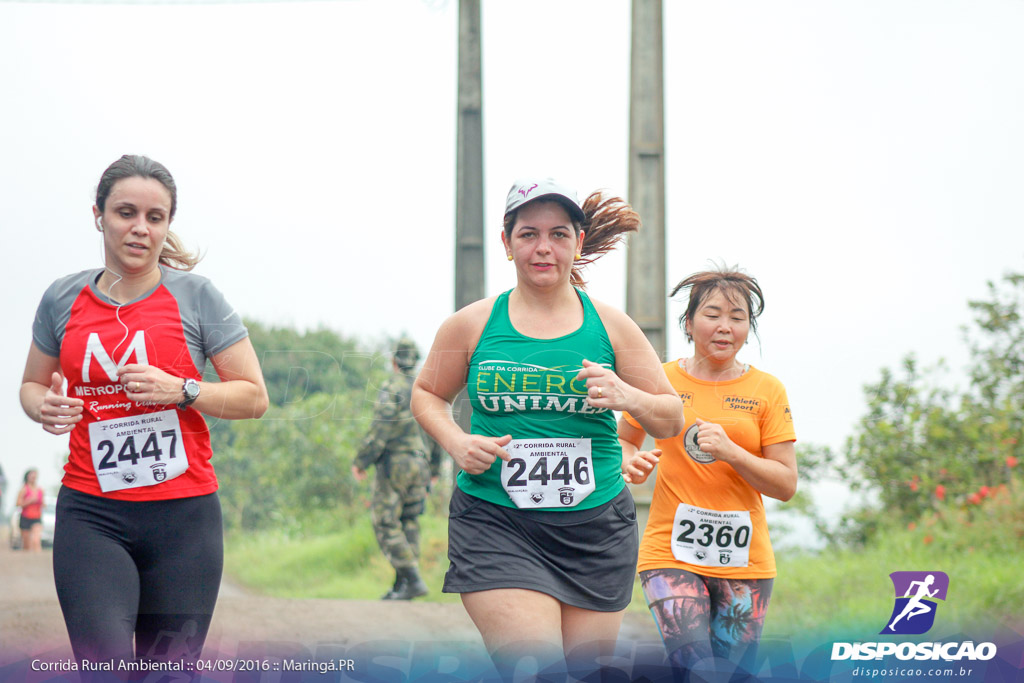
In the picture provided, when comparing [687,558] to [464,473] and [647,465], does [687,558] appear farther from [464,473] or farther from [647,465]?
[464,473]

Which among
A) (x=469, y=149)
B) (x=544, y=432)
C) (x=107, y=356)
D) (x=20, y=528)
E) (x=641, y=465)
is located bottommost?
(x=20, y=528)

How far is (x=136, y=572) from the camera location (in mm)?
2959

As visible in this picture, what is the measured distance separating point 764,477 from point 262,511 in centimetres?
1081

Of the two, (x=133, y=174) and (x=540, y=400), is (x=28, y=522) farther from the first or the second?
(x=540, y=400)

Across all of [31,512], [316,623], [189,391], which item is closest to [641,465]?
[189,391]

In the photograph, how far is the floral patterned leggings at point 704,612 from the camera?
344 centimetres

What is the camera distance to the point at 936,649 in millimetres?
3502

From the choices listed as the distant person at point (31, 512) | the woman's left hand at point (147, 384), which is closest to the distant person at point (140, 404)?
the woman's left hand at point (147, 384)

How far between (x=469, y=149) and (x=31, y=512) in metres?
9.41

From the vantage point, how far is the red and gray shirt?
301 cm

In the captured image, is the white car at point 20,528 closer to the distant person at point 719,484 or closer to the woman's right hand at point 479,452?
the distant person at point 719,484

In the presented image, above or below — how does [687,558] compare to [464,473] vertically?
below

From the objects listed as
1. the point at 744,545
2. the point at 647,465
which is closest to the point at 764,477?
the point at 744,545

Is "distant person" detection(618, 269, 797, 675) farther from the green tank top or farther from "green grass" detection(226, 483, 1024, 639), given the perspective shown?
"green grass" detection(226, 483, 1024, 639)
